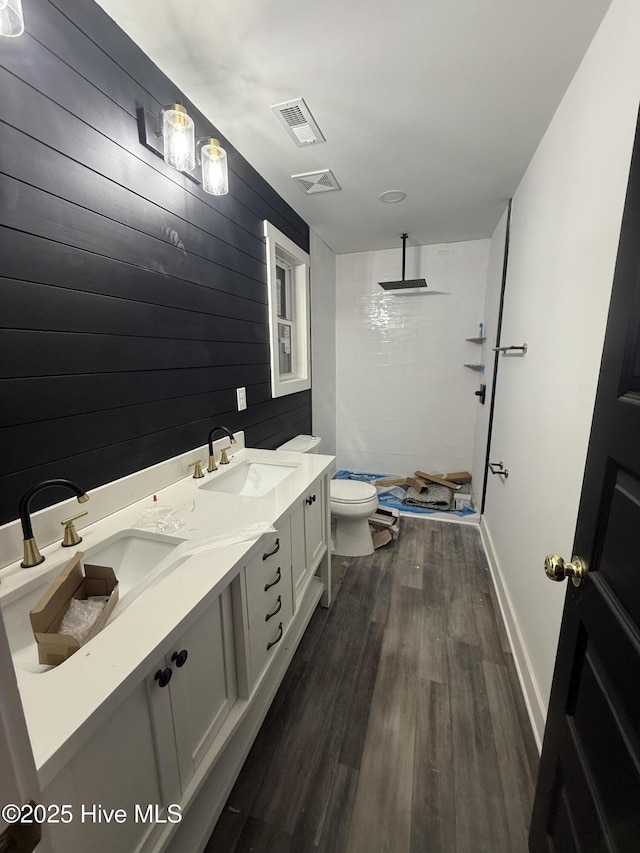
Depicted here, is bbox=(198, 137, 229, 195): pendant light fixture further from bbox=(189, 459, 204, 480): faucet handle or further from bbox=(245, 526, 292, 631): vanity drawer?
bbox=(245, 526, 292, 631): vanity drawer

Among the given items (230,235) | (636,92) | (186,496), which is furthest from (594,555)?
(230,235)

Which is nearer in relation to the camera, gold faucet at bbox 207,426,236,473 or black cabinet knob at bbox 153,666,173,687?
black cabinet knob at bbox 153,666,173,687

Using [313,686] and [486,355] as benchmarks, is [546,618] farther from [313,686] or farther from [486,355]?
[486,355]

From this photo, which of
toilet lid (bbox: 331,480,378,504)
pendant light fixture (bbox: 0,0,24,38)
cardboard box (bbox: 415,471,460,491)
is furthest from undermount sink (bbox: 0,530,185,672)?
cardboard box (bbox: 415,471,460,491)

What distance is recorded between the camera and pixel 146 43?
1203 millimetres

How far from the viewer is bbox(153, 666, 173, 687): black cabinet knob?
28.2 inches

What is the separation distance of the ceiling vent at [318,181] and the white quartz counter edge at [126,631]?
1.87 metres

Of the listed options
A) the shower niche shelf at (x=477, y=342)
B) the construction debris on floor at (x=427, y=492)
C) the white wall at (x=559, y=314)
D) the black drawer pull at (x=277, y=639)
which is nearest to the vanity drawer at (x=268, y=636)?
the black drawer pull at (x=277, y=639)

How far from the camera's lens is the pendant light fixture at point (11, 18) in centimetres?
74

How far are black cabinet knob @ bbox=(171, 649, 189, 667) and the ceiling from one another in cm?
185

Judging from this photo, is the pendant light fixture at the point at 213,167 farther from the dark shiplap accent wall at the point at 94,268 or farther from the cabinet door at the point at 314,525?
the cabinet door at the point at 314,525

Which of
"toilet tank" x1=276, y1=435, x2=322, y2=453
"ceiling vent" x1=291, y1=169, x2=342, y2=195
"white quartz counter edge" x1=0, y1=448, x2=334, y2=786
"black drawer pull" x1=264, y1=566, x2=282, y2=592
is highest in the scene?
"ceiling vent" x1=291, y1=169, x2=342, y2=195

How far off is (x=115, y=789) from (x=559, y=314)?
6.07 ft

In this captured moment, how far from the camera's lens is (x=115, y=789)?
65cm
